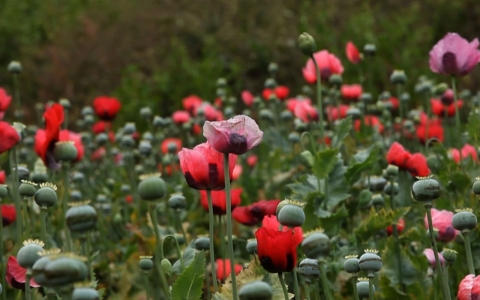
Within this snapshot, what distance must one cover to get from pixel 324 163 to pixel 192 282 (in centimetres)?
70

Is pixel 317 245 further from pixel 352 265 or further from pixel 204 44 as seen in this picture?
pixel 204 44

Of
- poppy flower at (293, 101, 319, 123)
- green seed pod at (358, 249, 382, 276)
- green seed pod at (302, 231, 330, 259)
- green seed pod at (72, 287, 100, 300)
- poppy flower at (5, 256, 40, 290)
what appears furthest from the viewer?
poppy flower at (293, 101, 319, 123)

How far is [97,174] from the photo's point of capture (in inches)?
156

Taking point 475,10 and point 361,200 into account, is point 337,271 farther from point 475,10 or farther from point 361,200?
point 475,10

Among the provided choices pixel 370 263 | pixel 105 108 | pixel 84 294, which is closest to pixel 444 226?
pixel 370 263

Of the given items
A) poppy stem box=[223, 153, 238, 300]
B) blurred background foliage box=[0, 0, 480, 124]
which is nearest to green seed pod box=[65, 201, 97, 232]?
poppy stem box=[223, 153, 238, 300]

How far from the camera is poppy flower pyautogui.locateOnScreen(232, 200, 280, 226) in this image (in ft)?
6.17

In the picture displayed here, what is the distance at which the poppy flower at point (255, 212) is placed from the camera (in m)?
1.88

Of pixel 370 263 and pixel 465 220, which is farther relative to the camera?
pixel 465 220

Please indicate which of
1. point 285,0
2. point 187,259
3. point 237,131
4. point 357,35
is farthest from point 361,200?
point 285,0

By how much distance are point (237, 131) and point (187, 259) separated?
431mm

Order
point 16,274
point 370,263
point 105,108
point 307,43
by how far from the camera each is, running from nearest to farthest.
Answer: point 370,263 < point 16,274 < point 307,43 < point 105,108

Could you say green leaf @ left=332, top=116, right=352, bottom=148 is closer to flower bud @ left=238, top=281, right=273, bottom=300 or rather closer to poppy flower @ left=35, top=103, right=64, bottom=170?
poppy flower @ left=35, top=103, right=64, bottom=170

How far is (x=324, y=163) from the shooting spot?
1.95m
